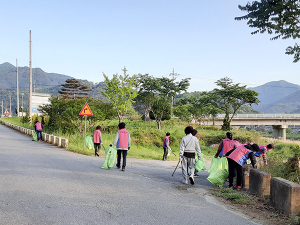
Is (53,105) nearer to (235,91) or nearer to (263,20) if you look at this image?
(263,20)

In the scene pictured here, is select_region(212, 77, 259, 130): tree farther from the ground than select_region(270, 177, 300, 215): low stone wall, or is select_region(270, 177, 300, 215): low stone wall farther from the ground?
select_region(212, 77, 259, 130): tree

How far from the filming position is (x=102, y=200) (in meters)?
5.96

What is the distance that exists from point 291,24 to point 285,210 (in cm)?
554

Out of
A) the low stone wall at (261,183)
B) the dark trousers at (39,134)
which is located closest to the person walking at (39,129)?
the dark trousers at (39,134)

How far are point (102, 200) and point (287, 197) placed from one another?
3672 mm

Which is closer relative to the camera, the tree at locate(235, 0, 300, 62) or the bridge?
the tree at locate(235, 0, 300, 62)

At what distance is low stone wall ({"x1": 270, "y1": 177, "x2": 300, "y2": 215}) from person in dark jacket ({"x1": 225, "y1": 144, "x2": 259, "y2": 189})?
5.55 ft

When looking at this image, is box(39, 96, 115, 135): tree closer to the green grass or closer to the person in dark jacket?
the person in dark jacket

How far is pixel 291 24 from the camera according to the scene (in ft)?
27.5

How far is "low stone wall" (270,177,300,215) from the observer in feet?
17.6

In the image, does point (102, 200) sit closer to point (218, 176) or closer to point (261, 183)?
point (218, 176)

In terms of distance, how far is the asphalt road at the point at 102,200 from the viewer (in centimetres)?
486

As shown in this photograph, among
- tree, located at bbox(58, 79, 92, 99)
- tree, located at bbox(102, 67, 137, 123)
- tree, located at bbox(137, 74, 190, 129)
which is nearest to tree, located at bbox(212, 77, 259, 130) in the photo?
tree, located at bbox(137, 74, 190, 129)

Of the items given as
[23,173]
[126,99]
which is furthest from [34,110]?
[23,173]
